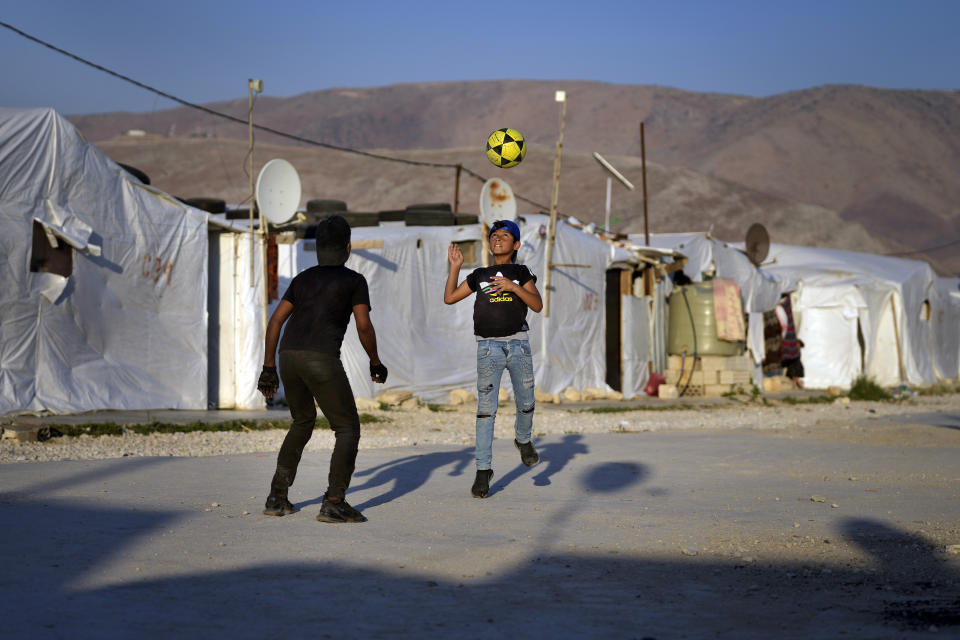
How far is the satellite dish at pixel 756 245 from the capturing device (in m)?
24.9

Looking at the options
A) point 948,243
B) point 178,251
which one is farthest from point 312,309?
point 948,243

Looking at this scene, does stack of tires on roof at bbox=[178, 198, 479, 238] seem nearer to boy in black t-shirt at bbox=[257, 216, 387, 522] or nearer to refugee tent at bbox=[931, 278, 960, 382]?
boy in black t-shirt at bbox=[257, 216, 387, 522]

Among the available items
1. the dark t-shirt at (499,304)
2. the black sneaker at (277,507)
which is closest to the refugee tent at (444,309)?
the dark t-shirt at (499,304)

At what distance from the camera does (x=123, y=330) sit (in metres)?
13.7

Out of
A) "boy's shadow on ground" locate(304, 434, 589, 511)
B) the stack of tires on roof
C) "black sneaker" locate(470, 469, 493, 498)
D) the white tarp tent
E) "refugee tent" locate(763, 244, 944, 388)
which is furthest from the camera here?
"refugee tent" locate(763, 244, 944, 388)

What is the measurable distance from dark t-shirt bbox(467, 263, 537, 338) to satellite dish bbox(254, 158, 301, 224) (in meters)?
8.28

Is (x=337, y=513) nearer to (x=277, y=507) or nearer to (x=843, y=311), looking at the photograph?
(x=277, y=507)

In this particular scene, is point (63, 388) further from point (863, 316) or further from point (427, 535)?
point (863, 316)

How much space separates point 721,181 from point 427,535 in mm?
87063

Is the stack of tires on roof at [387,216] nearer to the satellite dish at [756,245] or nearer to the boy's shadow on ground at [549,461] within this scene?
the boy's shadow on ground at [549,461]

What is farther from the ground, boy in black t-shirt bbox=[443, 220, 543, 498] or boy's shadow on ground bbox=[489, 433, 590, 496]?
boy in black t-shirt bbox=[443, 220, 543, 498]

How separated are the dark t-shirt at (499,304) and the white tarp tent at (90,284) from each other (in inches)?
300

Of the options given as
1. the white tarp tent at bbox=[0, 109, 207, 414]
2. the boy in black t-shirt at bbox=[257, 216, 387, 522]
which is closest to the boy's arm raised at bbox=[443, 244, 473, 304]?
the boy in black t-shirt at bbox=[257, 216, 387, 522]

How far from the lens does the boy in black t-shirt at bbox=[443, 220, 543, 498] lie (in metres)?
6.80
